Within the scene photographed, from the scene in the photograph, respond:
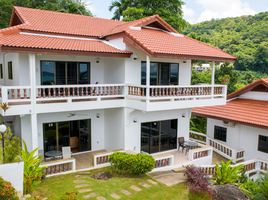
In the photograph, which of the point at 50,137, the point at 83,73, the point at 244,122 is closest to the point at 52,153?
the point at 50,137

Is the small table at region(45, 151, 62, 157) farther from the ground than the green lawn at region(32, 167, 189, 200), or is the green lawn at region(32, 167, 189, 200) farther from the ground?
the small table at region(45, 151, 62, 157)

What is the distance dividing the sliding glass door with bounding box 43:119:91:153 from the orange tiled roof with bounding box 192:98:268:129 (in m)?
8.92

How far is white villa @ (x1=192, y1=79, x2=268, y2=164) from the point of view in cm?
1477

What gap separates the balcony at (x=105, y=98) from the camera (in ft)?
35.0

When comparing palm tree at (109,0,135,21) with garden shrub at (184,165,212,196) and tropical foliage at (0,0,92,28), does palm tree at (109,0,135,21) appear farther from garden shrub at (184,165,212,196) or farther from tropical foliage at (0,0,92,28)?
garden shrub at (184,165,212,196)

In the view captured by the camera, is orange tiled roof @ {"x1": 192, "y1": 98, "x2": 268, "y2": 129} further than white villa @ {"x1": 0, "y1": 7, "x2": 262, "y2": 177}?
Yes

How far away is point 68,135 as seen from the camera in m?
13.3

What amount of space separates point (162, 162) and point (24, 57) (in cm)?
901

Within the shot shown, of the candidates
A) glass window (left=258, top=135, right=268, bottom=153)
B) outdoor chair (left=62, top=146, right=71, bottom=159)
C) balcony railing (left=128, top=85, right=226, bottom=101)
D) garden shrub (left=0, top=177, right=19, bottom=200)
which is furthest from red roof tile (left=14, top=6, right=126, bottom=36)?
glass window (left=258, top=135, right=268, bottom=153)

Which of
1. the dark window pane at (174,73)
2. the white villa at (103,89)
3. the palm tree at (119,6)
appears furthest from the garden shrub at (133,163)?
the palm tree at (119,6)

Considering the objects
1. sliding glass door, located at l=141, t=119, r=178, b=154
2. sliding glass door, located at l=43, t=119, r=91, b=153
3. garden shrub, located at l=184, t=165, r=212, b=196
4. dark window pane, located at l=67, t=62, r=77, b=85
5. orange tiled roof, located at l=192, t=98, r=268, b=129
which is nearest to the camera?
garden shrub, located at l=184, t=165, r=212, b=196

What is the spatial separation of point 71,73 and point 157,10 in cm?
2152

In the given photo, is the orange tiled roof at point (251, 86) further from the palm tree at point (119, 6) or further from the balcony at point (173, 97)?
the palm tree at point (119, 6)

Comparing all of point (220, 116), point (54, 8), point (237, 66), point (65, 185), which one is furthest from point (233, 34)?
point (65, 185)
